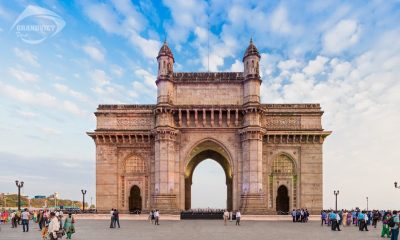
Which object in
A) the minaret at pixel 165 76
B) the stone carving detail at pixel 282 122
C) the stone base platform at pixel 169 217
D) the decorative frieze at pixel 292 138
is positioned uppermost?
the minaret at pixel 165 76

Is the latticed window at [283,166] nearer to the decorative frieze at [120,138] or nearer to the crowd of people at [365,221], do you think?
the crowd of people at [365,221]

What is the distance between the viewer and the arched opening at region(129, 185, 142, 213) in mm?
41891

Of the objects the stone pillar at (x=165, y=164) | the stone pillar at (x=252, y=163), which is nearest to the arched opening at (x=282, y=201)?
the stone pillar at (x=252, y=163)

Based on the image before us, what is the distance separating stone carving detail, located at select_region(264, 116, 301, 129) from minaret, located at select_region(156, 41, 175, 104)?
1007cm

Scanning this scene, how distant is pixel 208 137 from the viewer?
132 ft

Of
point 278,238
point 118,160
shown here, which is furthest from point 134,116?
point 278,238

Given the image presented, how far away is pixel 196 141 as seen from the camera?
40094 millimetres

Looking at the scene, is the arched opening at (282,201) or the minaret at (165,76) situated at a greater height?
the minaret at (165,76)

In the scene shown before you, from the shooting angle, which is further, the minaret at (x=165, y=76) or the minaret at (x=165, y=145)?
the minaret at (x=165, y=76)

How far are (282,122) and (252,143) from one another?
451 centimetres

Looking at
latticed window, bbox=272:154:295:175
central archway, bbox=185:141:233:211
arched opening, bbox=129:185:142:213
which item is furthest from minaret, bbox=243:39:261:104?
arched opening, bbox=129:185:142:213

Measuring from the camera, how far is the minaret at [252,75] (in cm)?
3931

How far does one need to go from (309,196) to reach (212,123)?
11.9 m

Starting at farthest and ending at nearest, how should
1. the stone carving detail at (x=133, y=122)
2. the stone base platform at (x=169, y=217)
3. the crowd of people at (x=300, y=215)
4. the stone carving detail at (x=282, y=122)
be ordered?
1. the stone carving detail at (x=133, y=122)
2. the stone carving detail at (x=282, y=122)
3. the stone base platform at (x=169, y=217)
4. the crowd of people at (x=300, y=215)
